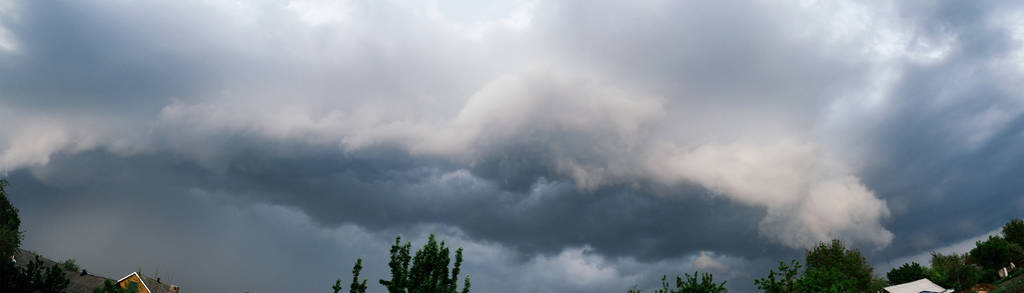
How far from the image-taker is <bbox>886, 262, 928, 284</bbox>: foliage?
347 ft

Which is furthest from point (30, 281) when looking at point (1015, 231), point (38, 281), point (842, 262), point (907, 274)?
point (1015, 231)

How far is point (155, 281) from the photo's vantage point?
266ft

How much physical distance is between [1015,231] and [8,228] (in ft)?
566

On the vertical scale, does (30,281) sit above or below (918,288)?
below

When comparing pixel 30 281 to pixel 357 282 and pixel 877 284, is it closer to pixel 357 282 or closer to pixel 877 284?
pixel 357 282

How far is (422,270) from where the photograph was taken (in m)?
33.9

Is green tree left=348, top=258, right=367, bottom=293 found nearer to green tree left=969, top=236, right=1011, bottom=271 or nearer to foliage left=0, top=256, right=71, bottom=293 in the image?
foliage left=0, top=256, right=71, bottom=293

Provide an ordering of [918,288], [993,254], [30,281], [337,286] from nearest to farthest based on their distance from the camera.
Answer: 1. [337,286]
2. [30,281]
3. [918,288]
4. [993,254]

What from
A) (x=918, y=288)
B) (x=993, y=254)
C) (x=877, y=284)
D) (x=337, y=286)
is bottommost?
(x=337, y=286)

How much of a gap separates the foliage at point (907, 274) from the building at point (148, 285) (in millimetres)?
130125

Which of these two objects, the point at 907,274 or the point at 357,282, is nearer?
the point at 357,282

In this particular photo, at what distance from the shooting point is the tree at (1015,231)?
112 m

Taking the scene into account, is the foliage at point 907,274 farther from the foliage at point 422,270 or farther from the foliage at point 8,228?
the foliage at point 8,228

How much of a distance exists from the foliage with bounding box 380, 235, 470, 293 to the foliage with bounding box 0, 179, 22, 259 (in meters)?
50.2
